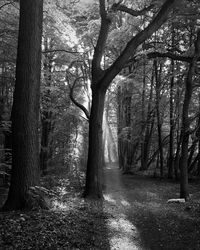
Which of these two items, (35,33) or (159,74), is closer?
(35,33)

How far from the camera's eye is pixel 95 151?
8711 millimetres

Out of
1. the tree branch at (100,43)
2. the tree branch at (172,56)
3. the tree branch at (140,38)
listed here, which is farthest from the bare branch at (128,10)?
the tree branch at (172,56)

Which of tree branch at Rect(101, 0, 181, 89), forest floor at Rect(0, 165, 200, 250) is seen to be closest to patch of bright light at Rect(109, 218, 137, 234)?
forest floor at Rect(0, 165, 200, 250)

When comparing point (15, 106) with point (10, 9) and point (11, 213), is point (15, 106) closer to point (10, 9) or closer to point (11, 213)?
point (11, 213)

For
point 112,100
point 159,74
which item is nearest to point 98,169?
point 159,74

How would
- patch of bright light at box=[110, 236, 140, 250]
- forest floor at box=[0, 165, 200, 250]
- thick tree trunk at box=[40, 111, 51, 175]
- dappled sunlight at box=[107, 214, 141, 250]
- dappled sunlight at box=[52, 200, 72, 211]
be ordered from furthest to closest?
thick tree trunk at box=[40, 111, 51, 175]
dappled sunlight at box=[52, 200, 72, 211]
dappled sunlight at box=[107, 214, 141, 250]
patch of bright light at box=[110, 236, 140, 250]
forest floor at box=[0, 165, 200, 250]

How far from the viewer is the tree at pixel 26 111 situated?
4926 millimetres

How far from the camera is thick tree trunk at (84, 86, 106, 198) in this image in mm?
8609

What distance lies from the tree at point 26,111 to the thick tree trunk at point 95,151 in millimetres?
3705

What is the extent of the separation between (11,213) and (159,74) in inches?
621

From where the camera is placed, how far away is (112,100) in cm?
2594

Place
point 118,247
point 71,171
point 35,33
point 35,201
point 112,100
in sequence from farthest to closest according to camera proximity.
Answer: point 112,100
point 71,171
point 35,33
point 35,201
point 118,247

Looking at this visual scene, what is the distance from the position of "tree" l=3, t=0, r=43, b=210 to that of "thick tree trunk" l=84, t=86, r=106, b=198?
146 inches

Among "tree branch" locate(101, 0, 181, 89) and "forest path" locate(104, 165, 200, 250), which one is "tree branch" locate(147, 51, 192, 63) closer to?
"tree branch" locate(101, 0, 181, 89)
